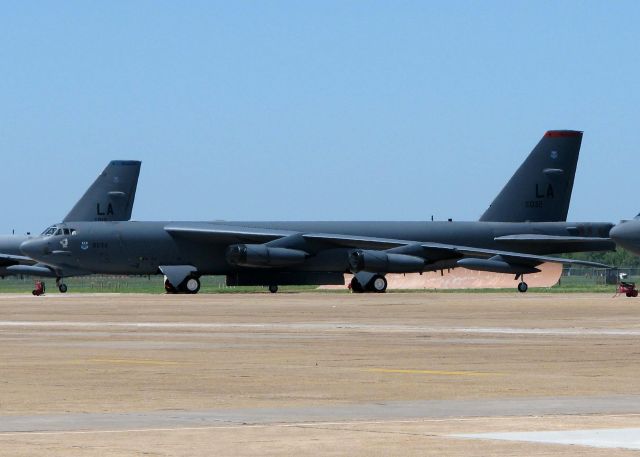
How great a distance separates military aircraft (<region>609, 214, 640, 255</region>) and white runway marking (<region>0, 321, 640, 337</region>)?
1912 cm

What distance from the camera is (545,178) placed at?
8456 centimetres

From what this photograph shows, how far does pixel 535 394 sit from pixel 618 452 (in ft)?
19.7

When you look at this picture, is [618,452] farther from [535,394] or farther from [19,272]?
[19,272]

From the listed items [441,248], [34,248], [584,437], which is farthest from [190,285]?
[584,437]

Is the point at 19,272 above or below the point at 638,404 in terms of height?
below

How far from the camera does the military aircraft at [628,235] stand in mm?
56219

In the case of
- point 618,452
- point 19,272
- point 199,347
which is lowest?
point 19,272


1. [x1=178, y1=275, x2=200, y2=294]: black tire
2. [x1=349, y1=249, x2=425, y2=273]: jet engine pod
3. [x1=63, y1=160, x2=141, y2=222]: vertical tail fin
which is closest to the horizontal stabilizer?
[x1=349, y1=249, x2=425, y2=273]: jet engine pod

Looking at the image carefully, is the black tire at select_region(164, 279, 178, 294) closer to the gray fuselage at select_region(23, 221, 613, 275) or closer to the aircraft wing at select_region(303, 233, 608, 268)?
the gray fuselage at select_region(23, 221, 613, 275)

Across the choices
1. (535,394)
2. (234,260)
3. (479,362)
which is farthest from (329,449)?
(234,260)

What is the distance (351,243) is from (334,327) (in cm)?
4464

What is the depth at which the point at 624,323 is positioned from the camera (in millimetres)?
38094

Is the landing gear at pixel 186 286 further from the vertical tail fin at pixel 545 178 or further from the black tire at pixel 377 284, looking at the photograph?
the vertical tail fin at pixel 545 178

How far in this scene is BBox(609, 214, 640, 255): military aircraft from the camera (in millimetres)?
56219
